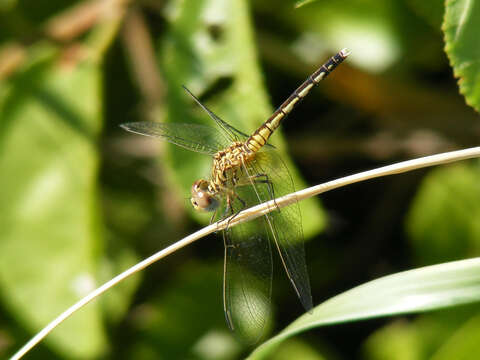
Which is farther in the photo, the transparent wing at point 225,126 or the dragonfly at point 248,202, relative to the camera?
the transparent wing at point 225,126

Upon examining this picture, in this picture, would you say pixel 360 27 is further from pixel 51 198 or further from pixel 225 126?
pixel 51 198

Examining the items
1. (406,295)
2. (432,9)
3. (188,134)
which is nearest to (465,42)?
(432,9)

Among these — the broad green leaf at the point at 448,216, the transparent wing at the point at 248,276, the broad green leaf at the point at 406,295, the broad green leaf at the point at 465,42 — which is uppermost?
the broad green leaf at the point at 465,42

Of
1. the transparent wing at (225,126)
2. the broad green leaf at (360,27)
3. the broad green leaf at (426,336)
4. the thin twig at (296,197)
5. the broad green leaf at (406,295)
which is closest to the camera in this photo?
the broad green leaf at (406,295)

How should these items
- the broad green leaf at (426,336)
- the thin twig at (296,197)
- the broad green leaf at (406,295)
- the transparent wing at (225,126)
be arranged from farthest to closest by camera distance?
the transparent wing at (225,126)
the broad green leaf at (426,336)
the thin twig at (296,197)
the broad green leaf at (406,295)

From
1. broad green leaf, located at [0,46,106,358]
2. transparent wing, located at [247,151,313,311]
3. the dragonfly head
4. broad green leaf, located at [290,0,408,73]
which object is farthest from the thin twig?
broad green leaf, located at [290,0,408,73]

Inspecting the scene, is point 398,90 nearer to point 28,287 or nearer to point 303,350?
point 303,350

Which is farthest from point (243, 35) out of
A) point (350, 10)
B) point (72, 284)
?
point (72, 284)

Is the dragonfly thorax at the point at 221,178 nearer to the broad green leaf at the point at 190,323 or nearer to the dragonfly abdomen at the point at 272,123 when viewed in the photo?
the dragonfly abdomen at the point at 272,123

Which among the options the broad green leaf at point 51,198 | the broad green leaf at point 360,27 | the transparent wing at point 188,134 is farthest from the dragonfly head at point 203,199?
the broad green leaf at point 360,27
